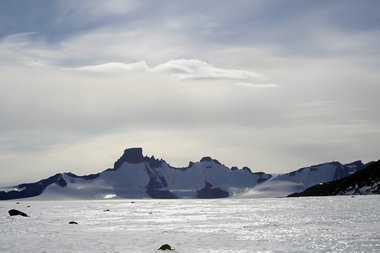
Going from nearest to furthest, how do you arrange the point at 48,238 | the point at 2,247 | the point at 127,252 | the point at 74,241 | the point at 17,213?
the point at 127,252, the point at 2,247, the point at 74,241, the point at 48,238, the point at 17,213

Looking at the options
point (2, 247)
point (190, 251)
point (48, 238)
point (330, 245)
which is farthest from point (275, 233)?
point (2, 247)

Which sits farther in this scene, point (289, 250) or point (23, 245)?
point (23, 245)

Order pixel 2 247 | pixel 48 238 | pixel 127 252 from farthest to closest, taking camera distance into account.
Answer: pixel 48 238, pixel 2 247, pixel 127 252

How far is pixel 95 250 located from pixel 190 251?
8.47m

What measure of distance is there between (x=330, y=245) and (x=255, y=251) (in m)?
7.16

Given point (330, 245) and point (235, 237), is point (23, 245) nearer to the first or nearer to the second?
point (235, 237)

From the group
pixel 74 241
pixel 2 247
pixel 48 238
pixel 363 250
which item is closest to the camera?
pixel 363 250

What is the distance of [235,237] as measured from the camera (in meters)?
49.3

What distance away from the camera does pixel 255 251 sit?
37.1m

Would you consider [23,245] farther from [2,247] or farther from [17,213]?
[17,213]

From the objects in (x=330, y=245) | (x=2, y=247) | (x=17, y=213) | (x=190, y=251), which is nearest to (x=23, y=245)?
(x=2, y=247)

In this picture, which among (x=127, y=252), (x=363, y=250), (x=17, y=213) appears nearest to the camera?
(x=363, y=250)

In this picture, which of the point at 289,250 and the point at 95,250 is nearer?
the point at 289,250

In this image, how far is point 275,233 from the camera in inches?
2063
